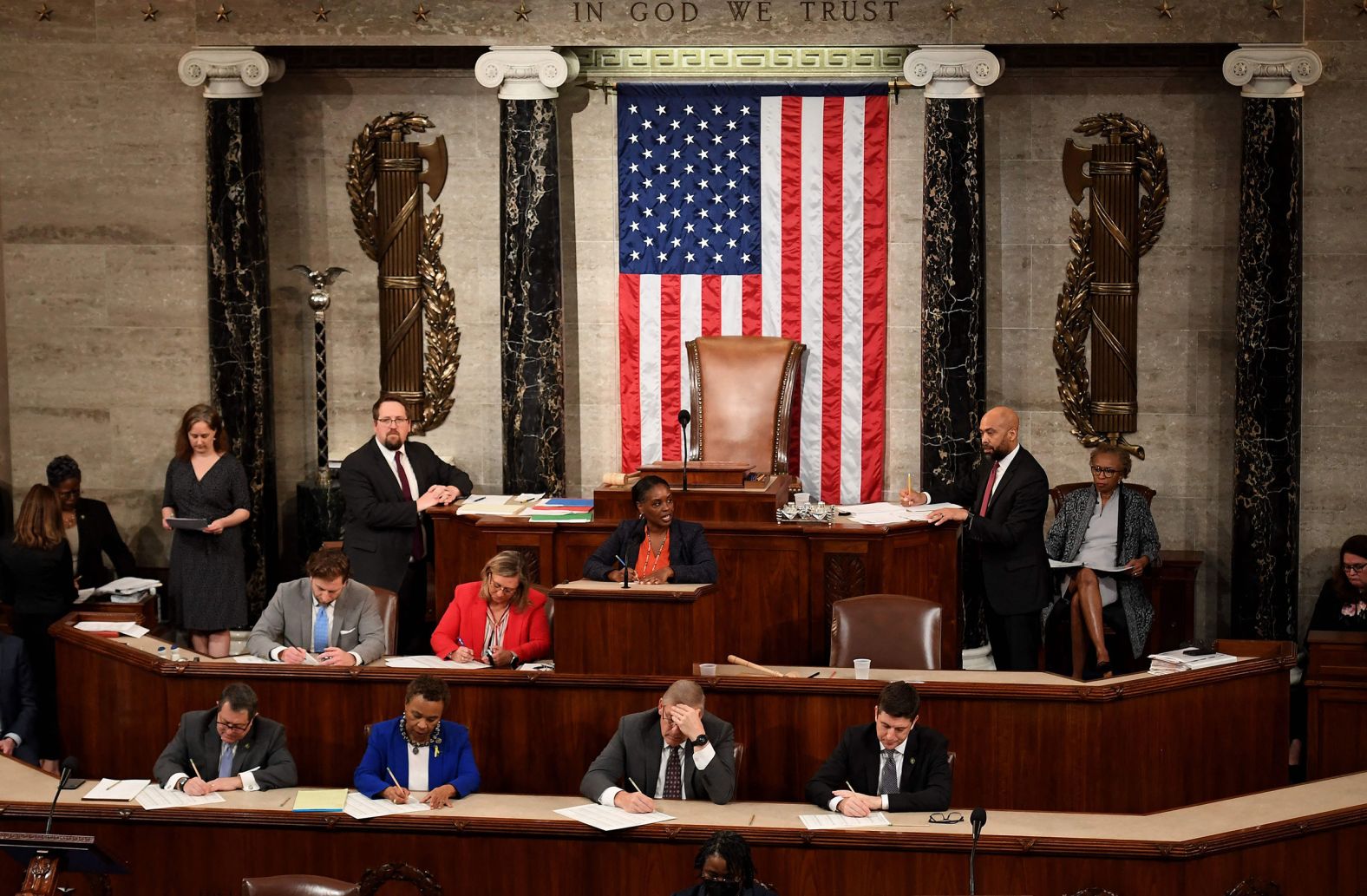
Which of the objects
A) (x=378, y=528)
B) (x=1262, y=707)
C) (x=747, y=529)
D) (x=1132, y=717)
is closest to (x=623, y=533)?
(x=747, y=529)

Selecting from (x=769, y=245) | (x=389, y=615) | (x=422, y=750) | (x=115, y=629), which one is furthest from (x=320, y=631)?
(x=769, y=245)

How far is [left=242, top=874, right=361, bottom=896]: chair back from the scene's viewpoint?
566 cm

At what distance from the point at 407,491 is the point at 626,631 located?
2897 millimetres

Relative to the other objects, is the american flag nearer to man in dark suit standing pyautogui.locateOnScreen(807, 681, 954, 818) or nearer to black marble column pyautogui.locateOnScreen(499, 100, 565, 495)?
black marble column pyautogui.locateOnScreen(499, 100, 565, 495)

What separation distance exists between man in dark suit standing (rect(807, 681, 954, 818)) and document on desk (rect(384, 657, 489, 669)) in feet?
6.13

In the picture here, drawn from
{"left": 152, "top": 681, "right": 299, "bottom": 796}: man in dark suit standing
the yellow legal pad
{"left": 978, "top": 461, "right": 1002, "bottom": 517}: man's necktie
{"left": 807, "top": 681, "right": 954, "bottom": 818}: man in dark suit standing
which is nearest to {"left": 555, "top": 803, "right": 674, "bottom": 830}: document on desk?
{"left": 807, "top": 681, "right": 954, "bottom": 818}: man in dark suit standing

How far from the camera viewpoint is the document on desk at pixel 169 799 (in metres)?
6.79

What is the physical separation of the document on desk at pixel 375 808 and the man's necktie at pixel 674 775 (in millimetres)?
1010

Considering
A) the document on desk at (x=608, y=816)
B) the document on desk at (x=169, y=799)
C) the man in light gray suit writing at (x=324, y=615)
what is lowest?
the document on desk at (x=608, y=816)

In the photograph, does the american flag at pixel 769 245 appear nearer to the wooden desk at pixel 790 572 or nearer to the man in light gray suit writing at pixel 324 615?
the wooden desk at pixel 790 572

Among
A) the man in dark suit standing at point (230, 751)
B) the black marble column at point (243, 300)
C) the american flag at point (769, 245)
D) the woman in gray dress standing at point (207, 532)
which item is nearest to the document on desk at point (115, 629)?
the woman in gray dress standing at point (207, 532)

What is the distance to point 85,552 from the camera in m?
10.6

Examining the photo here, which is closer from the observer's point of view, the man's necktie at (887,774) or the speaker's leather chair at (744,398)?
the man's necktie at (887,774)

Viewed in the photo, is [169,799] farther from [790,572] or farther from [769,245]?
[769,245]
